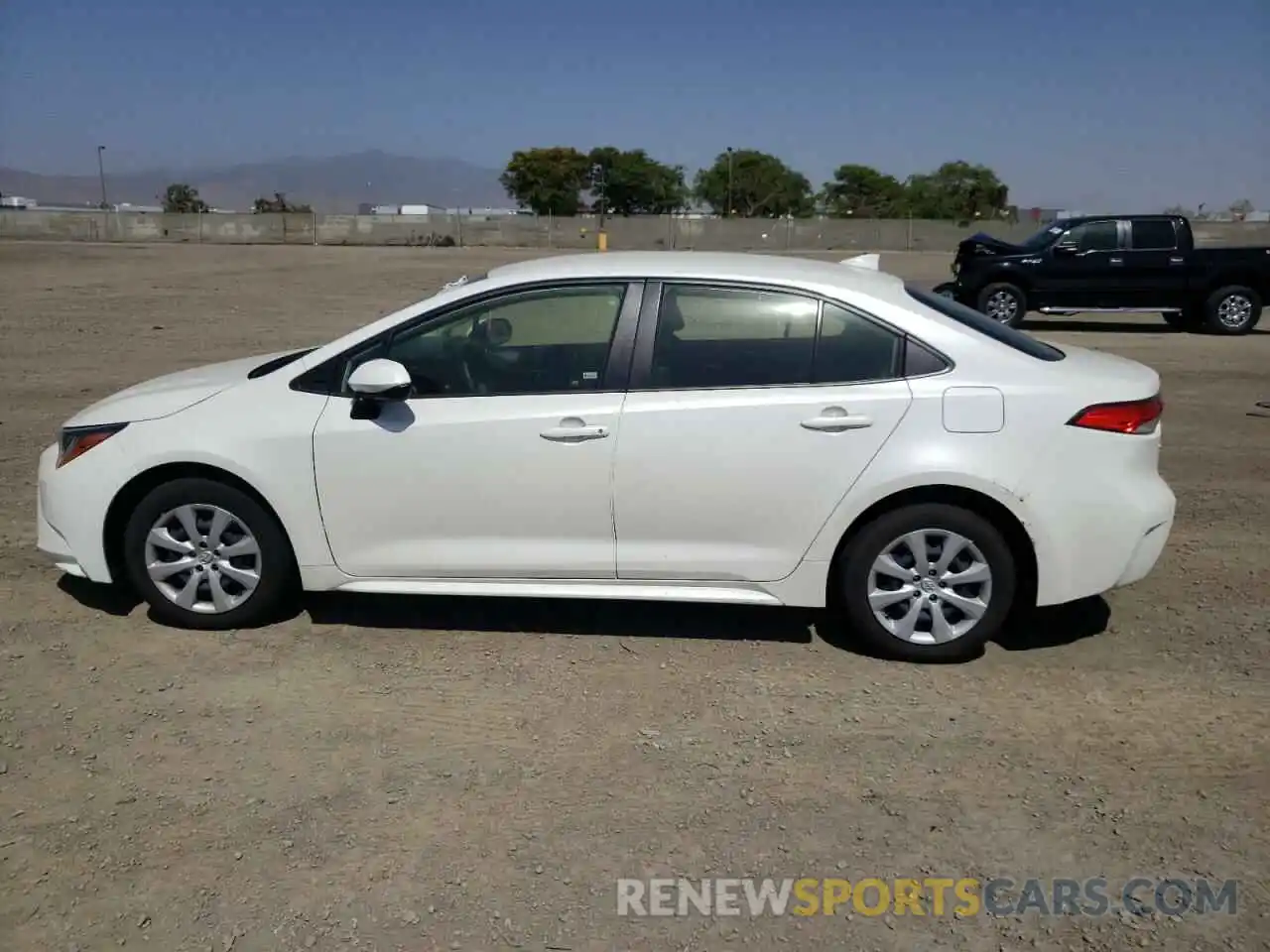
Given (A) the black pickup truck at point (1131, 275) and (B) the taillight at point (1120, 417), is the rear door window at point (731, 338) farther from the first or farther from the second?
(A) the black pickup truck at point (1131, 275)

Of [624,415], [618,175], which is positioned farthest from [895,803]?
[618,175]

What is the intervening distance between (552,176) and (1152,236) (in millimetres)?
106652

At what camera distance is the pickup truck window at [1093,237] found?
1686 centimetres

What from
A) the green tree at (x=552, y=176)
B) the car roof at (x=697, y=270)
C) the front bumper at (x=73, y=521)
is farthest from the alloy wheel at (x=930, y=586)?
the green tree at (x=552, y=176)

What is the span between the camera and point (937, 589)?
4410 mm

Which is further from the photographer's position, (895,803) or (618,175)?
(618,175)

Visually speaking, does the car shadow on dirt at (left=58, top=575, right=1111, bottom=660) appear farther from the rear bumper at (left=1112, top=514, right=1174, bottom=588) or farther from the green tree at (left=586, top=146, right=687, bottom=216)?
the green tree at (left=586, top=146, right=687, bottom=216)

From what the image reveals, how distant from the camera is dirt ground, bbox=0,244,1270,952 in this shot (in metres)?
2.98

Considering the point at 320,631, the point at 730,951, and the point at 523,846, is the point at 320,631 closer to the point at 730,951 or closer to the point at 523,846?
the point at 523,846

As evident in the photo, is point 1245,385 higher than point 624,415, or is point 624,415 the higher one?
point 624,415

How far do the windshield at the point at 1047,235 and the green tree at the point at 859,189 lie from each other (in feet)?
312

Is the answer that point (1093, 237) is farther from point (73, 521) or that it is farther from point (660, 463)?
point (73, 521)

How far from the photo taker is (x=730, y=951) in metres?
2.86

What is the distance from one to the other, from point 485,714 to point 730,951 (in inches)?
59.3
